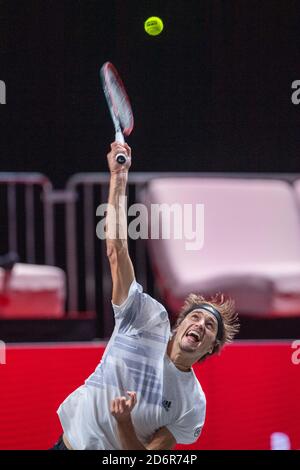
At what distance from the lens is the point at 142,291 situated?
313 centimetres

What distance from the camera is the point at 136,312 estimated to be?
10.0 feet

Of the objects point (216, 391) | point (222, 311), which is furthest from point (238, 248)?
point (216, 391)

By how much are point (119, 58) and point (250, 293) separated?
1059 mm

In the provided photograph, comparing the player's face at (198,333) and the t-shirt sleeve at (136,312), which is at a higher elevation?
the t-shirt sleeve at (136,312)

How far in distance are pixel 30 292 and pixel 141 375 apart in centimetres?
57

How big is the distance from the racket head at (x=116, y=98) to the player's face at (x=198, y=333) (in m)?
0.76

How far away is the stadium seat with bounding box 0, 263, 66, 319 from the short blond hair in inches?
19.9

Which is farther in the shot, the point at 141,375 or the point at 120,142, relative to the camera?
the point at 120,142

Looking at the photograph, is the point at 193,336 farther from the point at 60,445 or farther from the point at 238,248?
the point at 60,445

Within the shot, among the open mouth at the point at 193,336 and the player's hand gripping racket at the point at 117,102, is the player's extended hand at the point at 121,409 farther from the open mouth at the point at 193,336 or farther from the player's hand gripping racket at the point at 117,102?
the player's hand gripping racket at the point at 117,102

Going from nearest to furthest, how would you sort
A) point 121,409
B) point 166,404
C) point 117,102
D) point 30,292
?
point 121,409 < point 166,404 < point 117,102 < point 30,292

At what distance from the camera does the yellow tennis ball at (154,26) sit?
324 centimetres

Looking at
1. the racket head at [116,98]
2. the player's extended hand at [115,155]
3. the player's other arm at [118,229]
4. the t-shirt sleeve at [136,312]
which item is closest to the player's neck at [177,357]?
the t-shirt sleeve at [136,312]
